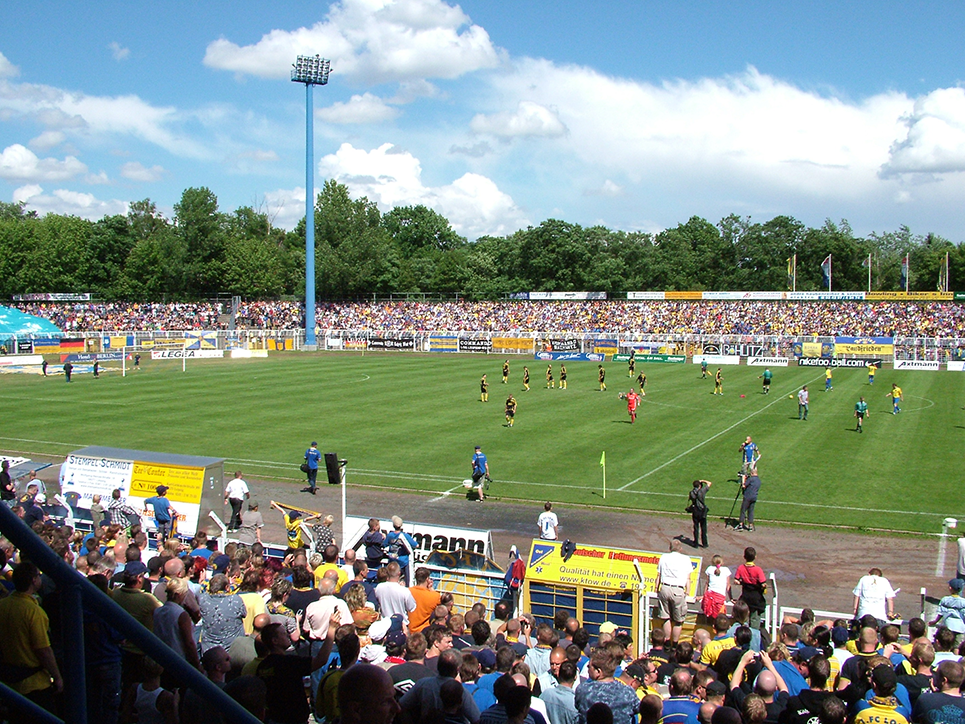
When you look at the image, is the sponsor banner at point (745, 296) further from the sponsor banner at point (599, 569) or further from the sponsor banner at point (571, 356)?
the sponsor banner at point (599, 569)

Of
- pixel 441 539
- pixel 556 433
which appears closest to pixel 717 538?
pixel 441 539

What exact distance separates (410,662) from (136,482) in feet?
51.2

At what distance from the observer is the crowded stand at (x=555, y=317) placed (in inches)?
3199

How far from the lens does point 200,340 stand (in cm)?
7400

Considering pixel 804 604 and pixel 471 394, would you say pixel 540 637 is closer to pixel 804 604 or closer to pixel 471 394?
pixel 804 604

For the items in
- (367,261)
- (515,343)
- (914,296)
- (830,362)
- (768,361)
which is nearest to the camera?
(830,362)

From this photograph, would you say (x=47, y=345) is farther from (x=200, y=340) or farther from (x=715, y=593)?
(x=715, y=593)

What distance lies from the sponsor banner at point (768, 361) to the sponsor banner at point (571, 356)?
12097 mm

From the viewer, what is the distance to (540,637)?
8.64 metres

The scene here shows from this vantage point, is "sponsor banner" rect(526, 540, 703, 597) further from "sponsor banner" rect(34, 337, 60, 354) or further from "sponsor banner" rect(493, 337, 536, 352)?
"sponsor banner" rect(34, 337, 60, 354)

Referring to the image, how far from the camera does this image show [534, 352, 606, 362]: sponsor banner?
70.3 meters

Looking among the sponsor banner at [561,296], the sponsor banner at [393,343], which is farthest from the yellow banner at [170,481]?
the sponsor banner at [561,296]

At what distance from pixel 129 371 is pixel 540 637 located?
55057mm

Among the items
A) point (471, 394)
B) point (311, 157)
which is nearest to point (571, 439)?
point (471, 394)
